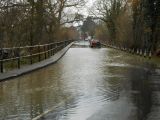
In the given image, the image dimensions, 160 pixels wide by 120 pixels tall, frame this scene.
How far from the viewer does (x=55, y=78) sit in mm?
20516

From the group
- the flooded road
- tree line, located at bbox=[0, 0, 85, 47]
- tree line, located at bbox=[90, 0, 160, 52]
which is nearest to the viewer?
the flooded road

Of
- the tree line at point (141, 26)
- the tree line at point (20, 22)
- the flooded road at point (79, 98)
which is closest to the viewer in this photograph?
the flooded road at point (79, 98)

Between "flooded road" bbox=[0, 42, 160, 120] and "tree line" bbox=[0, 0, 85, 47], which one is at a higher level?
"tree line" bbox=[0, 0, 85, 47]

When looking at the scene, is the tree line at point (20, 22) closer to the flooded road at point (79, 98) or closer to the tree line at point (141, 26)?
the tree line at point (141, 26)

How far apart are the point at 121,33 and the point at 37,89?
47.2 m

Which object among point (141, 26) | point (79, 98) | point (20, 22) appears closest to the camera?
point (79, 98)

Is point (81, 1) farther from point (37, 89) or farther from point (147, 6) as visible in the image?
point (37, 89)

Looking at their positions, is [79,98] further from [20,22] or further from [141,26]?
[141,26]

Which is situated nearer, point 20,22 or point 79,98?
point 79,98

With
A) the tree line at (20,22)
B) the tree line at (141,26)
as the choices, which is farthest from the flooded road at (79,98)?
the tree line at (141,26)

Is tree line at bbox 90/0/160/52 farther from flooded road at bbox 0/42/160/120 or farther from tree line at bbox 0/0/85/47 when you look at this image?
flooded road at bbox 0/42/160/120

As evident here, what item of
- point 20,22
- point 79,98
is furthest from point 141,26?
point 79,98

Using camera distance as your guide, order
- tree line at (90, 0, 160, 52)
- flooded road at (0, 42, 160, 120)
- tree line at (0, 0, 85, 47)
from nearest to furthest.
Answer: flooded road at (0, 42, 160, 120) → tree line at (0, 0, 85, 47) → tree line at (90, 0, 160, 52)

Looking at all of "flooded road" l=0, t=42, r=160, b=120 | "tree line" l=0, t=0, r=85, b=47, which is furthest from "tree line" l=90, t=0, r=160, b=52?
"flooded road" l=0, t=42, r=160, b=120
